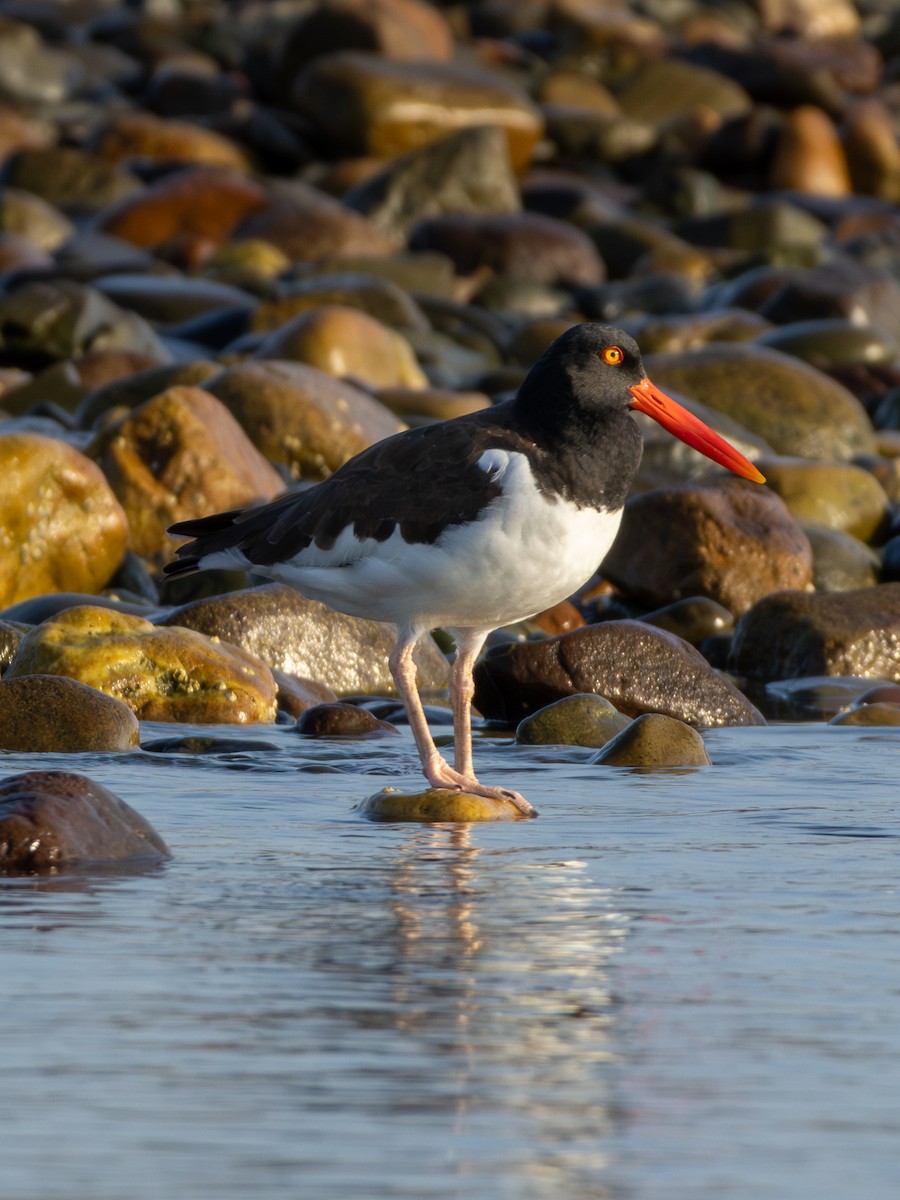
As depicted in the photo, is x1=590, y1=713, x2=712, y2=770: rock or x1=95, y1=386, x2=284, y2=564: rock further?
x1=95, y1=386, x2=284, y2=564: rock

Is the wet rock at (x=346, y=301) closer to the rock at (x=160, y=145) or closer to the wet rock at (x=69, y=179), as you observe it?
the wet rock at (x=69, y=179)

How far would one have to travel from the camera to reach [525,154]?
88.5 ft

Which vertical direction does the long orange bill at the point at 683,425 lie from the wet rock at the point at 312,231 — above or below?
below

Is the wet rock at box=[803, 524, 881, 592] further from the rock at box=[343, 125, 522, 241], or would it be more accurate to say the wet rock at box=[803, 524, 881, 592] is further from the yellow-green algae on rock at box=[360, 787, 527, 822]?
the rock at box=[343, 125, 522, 241]

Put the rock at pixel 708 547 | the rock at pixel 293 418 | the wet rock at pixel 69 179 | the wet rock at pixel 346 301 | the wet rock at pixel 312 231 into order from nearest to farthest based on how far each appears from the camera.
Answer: the rock at pixel 708 547, the rock at pixel 293 418, the wet rock at pixel 346 301, the wet rock at pixel 312 231, the wet rock at pixel 69 179

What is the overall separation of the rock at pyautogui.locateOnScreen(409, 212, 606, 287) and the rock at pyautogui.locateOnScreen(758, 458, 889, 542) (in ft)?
33.7

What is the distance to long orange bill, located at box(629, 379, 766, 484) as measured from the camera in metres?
6.51

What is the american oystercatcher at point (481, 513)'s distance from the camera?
19.9ft

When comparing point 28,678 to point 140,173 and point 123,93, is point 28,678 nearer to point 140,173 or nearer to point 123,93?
point 140,173

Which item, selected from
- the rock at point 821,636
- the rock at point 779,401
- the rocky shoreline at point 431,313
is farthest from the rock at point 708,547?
the rock at point 779,401

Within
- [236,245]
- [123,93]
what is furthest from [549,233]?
[123,93]

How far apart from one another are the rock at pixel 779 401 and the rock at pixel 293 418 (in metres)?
2.85

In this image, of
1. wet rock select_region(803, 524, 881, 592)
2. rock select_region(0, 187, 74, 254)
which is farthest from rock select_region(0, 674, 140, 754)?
rock select_region(0, 187, 74, 254)

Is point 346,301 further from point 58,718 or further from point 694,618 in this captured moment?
point 58,718
